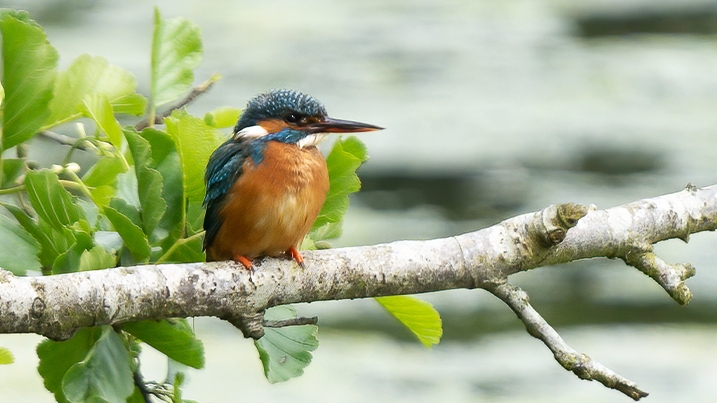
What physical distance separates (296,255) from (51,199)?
31cm

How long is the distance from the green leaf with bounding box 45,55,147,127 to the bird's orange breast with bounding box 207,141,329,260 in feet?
0.70

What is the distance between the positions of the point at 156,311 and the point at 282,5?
443cm

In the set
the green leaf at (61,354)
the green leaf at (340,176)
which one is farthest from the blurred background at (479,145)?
the green leaf at (61,354)

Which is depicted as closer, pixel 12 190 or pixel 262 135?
pixel 12 190

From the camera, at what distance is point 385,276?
119cm

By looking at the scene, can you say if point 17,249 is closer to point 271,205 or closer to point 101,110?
point 101,110

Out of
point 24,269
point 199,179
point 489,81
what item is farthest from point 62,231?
point 489,81

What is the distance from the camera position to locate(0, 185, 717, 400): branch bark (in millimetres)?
1019

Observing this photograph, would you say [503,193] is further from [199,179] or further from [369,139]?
[199,179]

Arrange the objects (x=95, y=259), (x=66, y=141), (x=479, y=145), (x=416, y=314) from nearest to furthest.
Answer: (x=95, y=259), (x=416, y=314), (x=66, y=141), (x=479, y=145)

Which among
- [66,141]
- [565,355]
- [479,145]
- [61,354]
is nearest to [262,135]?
[66,141]

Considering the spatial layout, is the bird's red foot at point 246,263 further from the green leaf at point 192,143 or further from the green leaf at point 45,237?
the green leaf at point 45,237

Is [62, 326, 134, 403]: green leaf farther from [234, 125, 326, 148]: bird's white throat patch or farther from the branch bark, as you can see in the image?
[234, 125, 326, 148]: bird's white throat patch

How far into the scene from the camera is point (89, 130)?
381 centimetres
